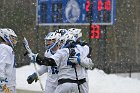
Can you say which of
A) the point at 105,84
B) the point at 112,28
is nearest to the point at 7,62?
the point at 105,84

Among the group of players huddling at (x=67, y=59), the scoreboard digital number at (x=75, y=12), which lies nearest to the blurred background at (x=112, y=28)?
the scoreboard digital number at (x=75, y=12)

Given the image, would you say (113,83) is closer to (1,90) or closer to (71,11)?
(71,11)

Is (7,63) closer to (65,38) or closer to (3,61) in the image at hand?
(3,61)

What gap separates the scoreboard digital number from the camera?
2159 centimetres

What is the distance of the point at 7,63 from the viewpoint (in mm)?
9070

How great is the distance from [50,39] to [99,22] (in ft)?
41.8

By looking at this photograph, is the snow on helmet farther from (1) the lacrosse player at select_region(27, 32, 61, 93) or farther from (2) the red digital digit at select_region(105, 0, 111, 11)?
(2) the red digital digit at select_region(105, 0, 111, 11)

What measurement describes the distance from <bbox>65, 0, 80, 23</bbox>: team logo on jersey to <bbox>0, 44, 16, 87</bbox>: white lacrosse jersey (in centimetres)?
1346

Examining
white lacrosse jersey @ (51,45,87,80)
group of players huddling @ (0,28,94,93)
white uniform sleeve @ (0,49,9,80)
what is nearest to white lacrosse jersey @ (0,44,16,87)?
white uniform sleeve @ (0,49,9,80)

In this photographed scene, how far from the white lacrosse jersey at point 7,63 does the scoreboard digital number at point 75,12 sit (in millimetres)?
12125

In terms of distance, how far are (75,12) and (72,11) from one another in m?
0.32

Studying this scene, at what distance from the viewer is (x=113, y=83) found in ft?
58.2

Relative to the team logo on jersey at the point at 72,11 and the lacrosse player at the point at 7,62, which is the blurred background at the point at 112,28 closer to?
the team logo on jersey at the point at 72,11

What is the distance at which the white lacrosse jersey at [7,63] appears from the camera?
29.6 feet
